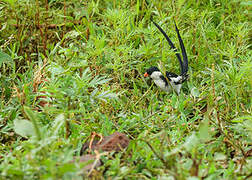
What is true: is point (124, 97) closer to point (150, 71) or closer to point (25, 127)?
point (150, 71)

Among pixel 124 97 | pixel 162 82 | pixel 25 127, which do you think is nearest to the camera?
pixel 25 127

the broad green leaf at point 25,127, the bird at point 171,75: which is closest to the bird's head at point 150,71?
the bird at point 171,75

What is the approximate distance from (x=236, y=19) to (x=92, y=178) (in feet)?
8.78

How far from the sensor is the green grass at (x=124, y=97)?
1.71m

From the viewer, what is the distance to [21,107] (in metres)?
2.33

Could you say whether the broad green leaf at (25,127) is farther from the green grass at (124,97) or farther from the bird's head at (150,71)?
the bird's head at (150,71)

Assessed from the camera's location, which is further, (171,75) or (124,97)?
(171,75)

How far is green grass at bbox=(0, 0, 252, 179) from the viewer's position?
1.71 metres

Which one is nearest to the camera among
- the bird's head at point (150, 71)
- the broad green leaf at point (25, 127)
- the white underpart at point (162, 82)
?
the broad green leaf at point (25, 127)

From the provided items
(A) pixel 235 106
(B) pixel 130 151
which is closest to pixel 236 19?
(A) pixel 235 106

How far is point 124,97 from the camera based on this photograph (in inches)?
105

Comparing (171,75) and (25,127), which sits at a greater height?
(25,127)

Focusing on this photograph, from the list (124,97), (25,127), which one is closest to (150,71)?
(124,97)

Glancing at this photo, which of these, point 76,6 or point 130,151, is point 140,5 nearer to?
point 76,6
